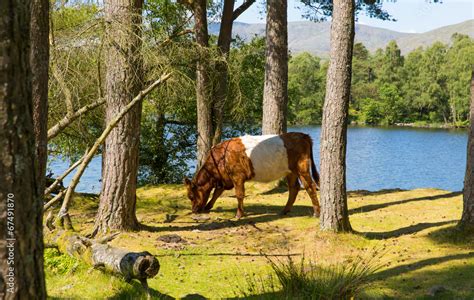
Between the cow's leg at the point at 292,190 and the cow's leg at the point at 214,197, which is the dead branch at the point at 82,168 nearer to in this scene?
the cow's leg at the point at 214,197

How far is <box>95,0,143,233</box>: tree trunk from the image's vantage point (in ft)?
30.1

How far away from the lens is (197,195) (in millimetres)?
11859

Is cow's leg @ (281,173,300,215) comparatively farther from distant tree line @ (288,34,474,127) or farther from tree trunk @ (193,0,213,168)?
distant tree line @ (288,34,474,127)

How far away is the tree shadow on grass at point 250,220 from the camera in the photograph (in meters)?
10.5

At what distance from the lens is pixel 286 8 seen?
14.2 m

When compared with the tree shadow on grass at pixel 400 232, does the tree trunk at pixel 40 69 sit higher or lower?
higher

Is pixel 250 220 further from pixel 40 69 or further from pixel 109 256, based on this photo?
pixel 40 69

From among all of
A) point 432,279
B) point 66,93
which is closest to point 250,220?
point 432,279

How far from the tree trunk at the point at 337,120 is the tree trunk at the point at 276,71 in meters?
4.84

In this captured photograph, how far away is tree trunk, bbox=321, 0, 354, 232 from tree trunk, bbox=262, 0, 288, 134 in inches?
190

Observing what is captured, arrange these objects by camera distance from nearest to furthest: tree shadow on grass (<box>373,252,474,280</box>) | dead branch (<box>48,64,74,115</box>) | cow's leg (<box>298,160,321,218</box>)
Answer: tree shadow on grass (<box>373,252,474,280</box>) < dead branch (<box>48,64,74,115</box>) < cow's leg (<box>298,160,321,218</box>)

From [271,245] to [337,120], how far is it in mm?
2561

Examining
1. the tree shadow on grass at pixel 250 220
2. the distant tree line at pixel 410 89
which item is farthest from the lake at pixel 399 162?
the tree shadow on grass at pixel 250 220

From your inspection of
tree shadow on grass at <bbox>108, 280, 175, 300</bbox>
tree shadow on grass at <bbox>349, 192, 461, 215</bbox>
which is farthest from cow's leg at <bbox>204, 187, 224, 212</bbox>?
tree shadow on grass at <bbox>108, 280, 175, 300</bbox>
